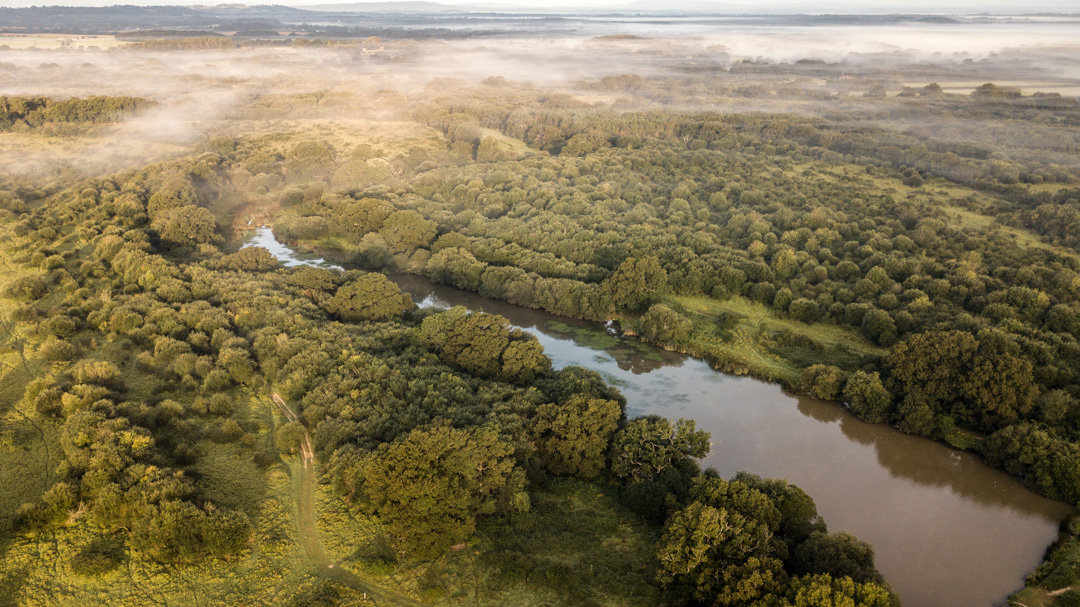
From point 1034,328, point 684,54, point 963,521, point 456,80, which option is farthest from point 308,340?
point 684,54

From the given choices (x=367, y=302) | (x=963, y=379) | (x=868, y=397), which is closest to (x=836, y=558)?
(x=868, y=397)

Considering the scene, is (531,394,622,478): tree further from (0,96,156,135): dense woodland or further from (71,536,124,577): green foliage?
(0,96,156,135): dense woodland

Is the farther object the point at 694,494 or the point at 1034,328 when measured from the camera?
the point at 1034,328

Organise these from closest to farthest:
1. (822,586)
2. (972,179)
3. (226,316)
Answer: (822,586)
(226,316)
(972,179)

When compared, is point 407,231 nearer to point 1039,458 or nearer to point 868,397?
point 868,397

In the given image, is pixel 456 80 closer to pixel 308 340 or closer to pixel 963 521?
pixel 308 340

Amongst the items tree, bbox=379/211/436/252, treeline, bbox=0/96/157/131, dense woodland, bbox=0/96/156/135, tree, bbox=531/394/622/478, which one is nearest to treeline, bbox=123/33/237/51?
treeline, bbox=0/96/157/131
